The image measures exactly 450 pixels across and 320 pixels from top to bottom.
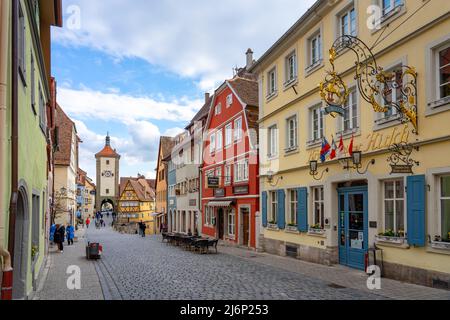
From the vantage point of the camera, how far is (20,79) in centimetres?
764

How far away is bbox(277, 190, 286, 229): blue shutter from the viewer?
1970 centimetres

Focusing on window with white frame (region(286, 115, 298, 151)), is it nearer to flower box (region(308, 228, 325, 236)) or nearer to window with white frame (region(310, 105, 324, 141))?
window with white frame (region(310, 105, 324, 141))

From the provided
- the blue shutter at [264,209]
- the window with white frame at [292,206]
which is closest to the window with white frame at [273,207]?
the blue shutter at [264,209]

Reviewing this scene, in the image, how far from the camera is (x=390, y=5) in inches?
512

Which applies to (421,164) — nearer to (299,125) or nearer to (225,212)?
(299,125)

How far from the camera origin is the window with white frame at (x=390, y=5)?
12.6m

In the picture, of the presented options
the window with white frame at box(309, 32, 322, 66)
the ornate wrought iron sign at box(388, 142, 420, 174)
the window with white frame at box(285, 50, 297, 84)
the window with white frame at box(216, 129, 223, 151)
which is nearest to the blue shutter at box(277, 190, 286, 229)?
the window with white frame at box(285, 50, 297, 84)

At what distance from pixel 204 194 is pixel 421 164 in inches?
927

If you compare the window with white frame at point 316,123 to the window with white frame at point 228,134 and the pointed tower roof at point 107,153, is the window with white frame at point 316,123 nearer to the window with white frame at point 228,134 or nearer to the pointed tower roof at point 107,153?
the window with white frame at point 228,134

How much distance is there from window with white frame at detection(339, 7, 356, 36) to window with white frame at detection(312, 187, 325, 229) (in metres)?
5.63

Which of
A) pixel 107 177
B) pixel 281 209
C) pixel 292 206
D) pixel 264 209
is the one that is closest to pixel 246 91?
pixel 264 209

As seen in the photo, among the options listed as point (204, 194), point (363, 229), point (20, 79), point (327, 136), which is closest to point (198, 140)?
point (204, 194)
